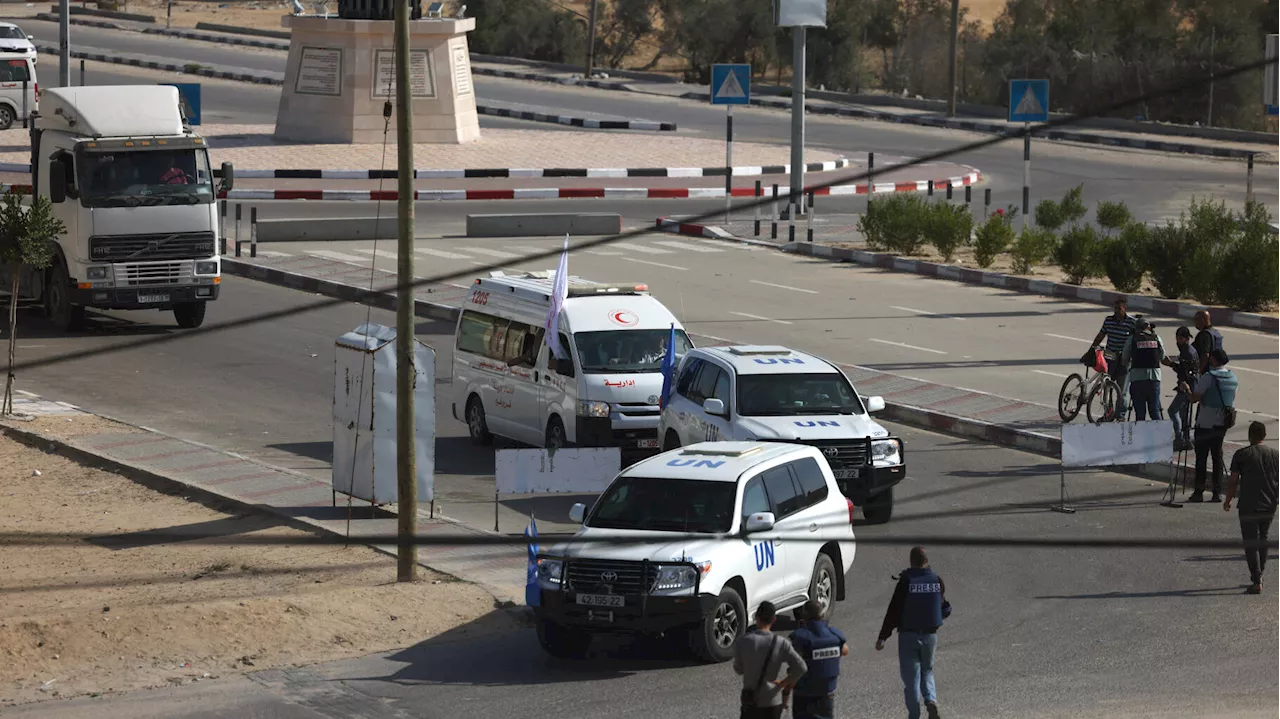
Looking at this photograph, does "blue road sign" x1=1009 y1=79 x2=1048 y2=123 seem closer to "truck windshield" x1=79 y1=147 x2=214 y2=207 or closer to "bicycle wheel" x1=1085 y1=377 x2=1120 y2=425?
"bicycle wheel" x1=1085 y1=377 x2=1120 y2=425

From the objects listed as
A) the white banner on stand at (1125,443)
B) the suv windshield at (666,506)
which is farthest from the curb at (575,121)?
the suv windshield at (666,506)

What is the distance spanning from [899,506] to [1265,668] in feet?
17.9

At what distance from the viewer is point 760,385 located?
57.7 feet

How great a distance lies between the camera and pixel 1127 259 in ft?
95.6

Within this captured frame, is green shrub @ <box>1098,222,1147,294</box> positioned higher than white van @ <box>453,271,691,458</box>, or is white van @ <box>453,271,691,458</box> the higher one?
green shrub @ <box>1098,222,1147,294</box>

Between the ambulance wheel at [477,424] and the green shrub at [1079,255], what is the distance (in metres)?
13.0

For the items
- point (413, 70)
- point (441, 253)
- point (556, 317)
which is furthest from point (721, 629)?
point (413, 70)

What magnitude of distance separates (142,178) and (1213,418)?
1536 centimetres

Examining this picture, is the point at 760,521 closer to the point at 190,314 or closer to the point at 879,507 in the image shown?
the point at 879,507

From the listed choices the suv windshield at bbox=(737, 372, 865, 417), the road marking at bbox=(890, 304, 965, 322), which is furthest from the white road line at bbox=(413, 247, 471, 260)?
the suv windshield at bbox=(737, 372, 865, 417)

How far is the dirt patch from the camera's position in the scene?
42.8ft

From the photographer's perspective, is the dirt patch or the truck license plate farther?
the dirt patch

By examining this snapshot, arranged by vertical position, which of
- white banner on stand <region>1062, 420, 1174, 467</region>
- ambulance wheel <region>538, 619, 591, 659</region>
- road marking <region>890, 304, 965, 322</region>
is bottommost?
ambulance wheel <region>538, 619, 591, 659</region>

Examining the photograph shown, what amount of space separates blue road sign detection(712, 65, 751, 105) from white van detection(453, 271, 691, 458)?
48.2 feet
